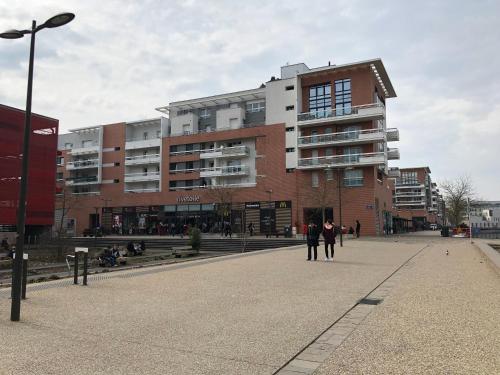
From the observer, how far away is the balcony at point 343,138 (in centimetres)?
4578

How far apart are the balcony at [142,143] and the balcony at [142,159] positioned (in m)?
1.43

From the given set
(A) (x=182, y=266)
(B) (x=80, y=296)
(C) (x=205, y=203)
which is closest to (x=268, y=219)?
(C) (x=205, y=203)

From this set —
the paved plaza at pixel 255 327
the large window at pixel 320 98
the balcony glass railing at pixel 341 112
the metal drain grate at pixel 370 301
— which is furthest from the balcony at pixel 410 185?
the metal drain grate at pixel 370 301

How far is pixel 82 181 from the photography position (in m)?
65.7

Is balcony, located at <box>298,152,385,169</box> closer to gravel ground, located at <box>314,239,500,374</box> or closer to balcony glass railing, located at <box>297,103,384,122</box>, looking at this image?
balcony glass railing, located at <box>297,103,384,122</box>

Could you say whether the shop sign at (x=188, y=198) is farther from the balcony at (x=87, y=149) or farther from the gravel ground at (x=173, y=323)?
the gravel ground at (x=173, y=323)

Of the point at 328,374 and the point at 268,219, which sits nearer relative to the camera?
the point at 328,374

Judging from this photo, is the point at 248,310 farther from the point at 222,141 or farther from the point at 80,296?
the point at 222,141

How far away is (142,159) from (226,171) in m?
14.2

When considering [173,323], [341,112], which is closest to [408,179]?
[341,112]

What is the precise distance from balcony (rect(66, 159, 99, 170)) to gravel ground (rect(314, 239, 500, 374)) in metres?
60.9

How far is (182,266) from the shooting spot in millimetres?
14781

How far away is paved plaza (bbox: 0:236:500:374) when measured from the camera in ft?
15.2

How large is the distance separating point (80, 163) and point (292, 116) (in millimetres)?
33974
